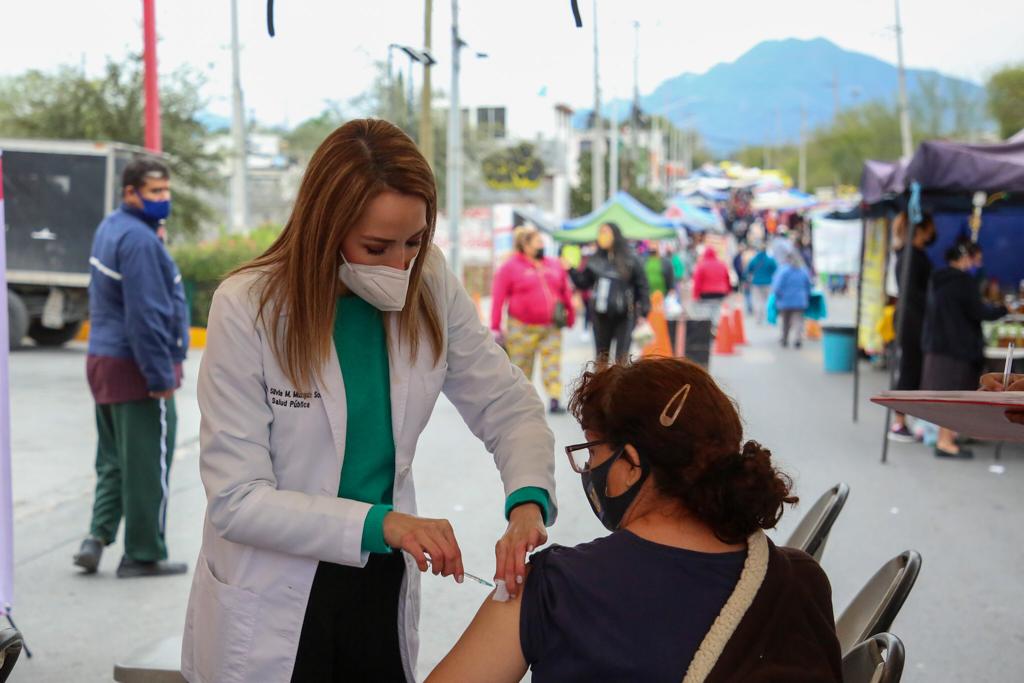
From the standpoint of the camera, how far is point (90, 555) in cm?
598

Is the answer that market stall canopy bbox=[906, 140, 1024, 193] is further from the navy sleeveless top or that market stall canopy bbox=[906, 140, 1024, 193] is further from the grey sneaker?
the navy sleeveless top

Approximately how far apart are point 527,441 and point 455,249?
1484cm

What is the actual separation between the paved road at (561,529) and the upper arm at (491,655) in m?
0.61

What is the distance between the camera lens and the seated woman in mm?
1937

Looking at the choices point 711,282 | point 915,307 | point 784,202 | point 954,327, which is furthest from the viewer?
point 784,202

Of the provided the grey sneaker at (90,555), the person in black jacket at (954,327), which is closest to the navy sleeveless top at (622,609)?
the grey sneaker at (90,555)

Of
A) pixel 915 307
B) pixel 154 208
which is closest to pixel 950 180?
pixel 915 307

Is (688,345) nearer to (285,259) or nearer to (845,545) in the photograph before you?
(845,545)

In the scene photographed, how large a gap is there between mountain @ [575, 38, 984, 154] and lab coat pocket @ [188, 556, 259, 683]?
235 cm

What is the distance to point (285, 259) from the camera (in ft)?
7.22

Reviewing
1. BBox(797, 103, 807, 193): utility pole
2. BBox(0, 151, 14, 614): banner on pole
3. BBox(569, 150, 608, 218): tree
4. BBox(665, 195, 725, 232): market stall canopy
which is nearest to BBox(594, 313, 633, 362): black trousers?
BBox(0, 151, 14, 614): banner on pole

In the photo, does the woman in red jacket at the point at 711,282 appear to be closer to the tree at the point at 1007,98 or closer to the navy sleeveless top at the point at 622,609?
the navy sleeveless top at the point at 622,609

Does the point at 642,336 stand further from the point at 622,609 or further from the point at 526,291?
the point at 622,609

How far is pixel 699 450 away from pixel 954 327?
7867mm
